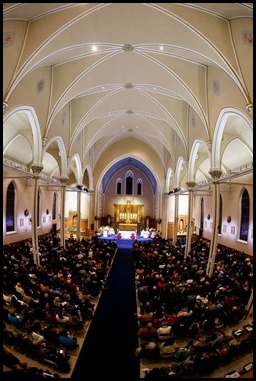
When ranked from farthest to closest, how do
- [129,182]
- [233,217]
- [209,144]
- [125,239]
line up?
1. [129,182]
2. [125,239]
3. [233,217]
4. [209,144]

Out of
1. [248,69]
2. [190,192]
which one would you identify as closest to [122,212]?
[190,192]

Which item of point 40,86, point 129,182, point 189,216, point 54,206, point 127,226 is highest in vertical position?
point 40,86

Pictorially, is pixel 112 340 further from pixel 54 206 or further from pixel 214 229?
pixel 54 206

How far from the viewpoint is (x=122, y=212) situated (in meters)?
37.0

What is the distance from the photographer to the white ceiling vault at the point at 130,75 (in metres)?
9.55

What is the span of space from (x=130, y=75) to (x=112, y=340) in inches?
561

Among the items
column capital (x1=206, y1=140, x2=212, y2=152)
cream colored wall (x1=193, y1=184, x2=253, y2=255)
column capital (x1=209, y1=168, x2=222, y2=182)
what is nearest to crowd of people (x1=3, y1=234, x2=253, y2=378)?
cream colored wall (x1=193, y1=184, x2=253, y2=255)

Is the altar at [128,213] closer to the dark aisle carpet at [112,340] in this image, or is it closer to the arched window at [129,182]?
the arched window at [129,182]

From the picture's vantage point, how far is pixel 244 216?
18.7 m

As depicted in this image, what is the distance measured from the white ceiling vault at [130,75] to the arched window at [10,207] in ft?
7.18

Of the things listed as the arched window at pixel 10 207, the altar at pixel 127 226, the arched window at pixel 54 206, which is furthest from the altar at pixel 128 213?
the arched window at pixel 10 207

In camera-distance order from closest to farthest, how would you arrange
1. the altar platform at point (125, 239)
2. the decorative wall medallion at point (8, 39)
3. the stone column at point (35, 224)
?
the decorative wall medallion at point (8, 39), the stone column at point (35, 224), the altar platform at point (125, 239)

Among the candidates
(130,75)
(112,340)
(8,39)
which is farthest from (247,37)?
(112,340)

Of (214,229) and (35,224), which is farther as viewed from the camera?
(35,224)
